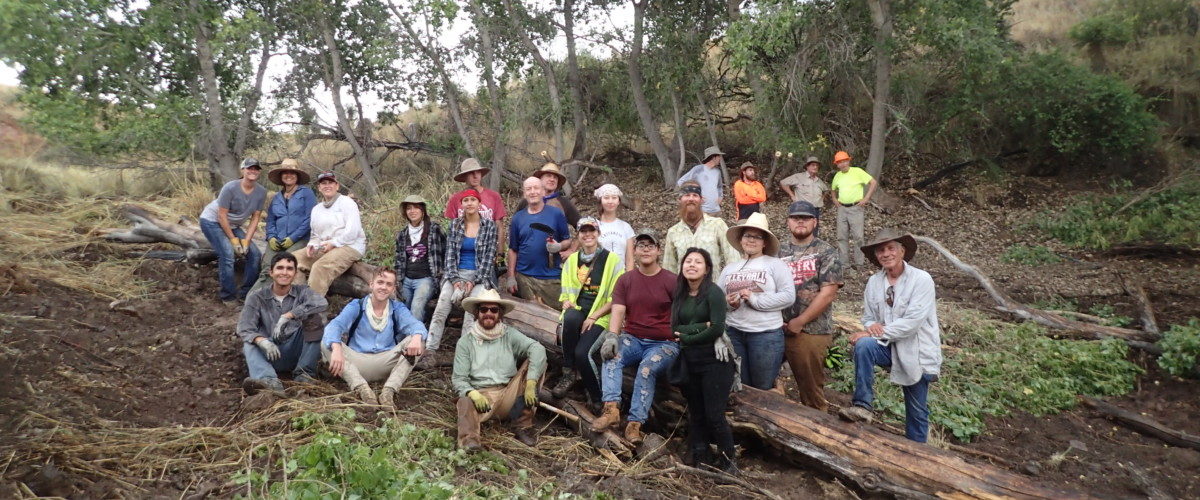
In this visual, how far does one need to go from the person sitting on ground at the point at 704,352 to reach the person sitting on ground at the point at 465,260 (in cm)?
232

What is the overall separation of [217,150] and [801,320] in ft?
36.1

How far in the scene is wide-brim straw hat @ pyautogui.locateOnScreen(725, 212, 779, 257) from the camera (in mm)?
5238

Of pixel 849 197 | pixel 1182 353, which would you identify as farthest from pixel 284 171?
pixel 1182 353

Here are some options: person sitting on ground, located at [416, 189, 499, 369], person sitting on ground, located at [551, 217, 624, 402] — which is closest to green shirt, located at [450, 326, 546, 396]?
person sitting on ground, located at [551, 217, 624, 402]

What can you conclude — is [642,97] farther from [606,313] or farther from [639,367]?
[639,367]

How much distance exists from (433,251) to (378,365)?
139cm

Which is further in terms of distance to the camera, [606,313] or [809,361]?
[606,313]

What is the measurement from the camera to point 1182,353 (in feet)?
22.5

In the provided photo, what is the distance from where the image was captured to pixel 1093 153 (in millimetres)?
13680

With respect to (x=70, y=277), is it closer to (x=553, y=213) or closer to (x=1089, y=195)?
(x=553, y=213)

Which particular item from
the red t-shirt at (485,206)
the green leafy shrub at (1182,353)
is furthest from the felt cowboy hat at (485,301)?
the green leafy shrub at (1182,353)

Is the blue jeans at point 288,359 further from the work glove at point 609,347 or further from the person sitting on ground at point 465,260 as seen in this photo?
the work glove at point 609,347

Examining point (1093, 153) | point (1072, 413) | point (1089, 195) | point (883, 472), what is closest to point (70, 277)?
point (883, 472)

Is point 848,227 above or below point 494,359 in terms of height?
above
